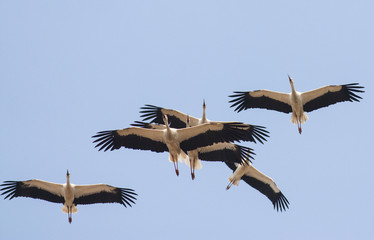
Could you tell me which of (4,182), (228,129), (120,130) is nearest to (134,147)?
(120,130)

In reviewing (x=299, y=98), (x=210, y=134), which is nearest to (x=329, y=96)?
(x=299, y=98)

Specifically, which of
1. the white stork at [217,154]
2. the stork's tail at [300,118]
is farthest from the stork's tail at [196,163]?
the stork's tail at [300,118]

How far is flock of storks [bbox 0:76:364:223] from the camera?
16.6 meters

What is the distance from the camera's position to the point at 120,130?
54.5 ft

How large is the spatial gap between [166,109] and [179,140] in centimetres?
290

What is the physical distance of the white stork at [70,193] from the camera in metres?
18.1

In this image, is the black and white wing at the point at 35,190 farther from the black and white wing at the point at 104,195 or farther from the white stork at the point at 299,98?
the white stork at the point at 299,98

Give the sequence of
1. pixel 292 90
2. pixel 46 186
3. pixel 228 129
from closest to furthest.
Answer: pixel 228 129 → pixel 46 186 → pixel 292 90

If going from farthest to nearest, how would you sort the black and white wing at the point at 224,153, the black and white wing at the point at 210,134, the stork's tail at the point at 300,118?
the stork's tail at the point at 300,118 → the black and white wing at the point at 224,153 → the black and white wing at the point at 210,134

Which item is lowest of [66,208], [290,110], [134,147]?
[66,208]

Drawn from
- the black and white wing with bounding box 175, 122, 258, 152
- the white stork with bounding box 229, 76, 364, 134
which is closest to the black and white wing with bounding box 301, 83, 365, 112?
the white stork with bounding box 229, 76, 364, 134

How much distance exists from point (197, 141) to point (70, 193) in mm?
3616

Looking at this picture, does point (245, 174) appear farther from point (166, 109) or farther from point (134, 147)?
point (134, 147)

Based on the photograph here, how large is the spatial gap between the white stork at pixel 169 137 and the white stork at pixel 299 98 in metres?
2.91
